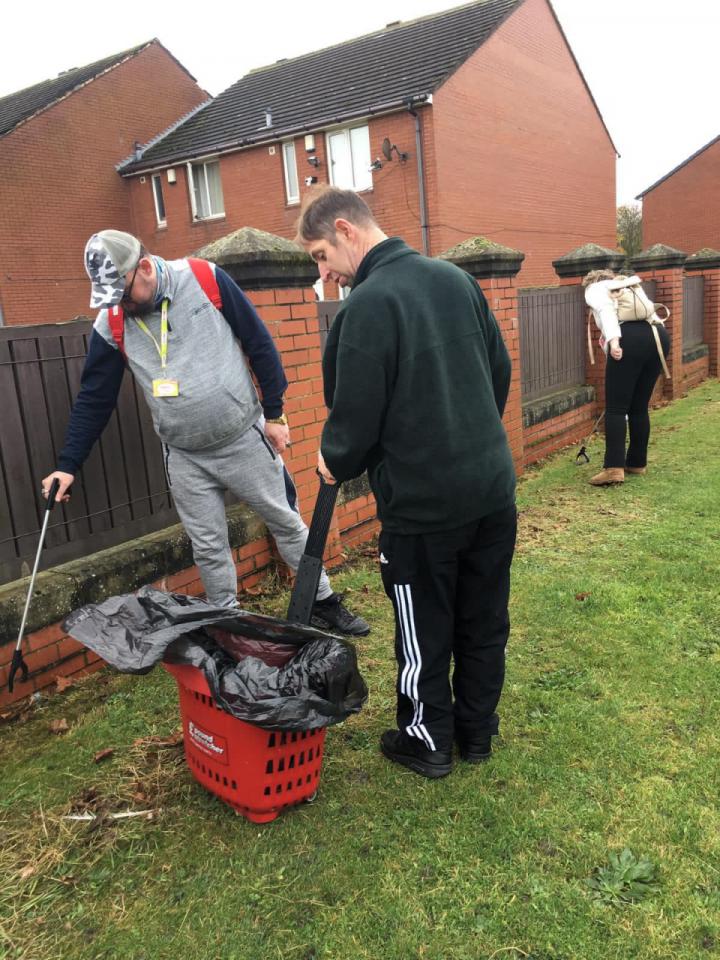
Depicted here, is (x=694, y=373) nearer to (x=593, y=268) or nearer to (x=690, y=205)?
(x=593, y=268)

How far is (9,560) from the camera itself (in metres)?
3.31

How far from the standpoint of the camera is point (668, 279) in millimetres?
11398

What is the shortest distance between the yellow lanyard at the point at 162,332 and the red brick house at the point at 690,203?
32.3 m

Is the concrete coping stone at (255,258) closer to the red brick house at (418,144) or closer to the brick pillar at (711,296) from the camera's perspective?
the brick pillar at (711,296)

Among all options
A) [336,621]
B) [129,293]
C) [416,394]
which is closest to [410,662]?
[416,394]

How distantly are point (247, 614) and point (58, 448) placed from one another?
5.32 ft

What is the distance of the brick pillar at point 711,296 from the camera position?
14125mm

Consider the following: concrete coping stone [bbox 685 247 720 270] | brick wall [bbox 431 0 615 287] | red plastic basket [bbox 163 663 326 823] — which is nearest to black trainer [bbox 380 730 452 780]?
red plastic basket [bbox 163 663 326 823]

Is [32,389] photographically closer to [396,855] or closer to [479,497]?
[479,497]

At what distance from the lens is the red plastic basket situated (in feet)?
7.35

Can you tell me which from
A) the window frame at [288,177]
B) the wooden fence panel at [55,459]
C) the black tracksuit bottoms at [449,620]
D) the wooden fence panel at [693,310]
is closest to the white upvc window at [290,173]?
the window frame at [288,177]

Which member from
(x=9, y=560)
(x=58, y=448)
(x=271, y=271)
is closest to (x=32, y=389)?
(x=58, y=448)

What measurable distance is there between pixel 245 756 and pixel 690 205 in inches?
1351

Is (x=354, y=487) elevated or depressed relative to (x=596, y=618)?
elevated
